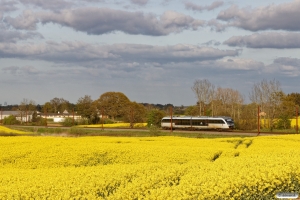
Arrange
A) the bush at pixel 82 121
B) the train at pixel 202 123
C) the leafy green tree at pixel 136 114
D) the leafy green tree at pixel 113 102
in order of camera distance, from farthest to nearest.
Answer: the leafy green tree at pixel 113 102 < the bush at pixel 82 121 < the leafy green tree at pixel 136 114 < the train at pixel 202 123

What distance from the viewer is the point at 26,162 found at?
1523cm

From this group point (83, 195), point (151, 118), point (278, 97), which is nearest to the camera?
point (83, 195)

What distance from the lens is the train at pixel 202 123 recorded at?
43.7 m

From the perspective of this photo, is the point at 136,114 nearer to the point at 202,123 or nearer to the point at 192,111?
the point at 192,111

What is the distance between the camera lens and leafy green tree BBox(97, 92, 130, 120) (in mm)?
68500

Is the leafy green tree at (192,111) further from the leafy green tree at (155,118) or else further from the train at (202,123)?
the train at (202,123)

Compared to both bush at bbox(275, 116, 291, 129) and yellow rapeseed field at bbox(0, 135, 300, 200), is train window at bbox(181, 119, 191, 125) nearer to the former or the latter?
bush at bbox(275, 116, 291, 129)

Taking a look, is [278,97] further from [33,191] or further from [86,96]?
[33,191]

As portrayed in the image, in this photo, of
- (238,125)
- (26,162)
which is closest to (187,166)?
(26,162)

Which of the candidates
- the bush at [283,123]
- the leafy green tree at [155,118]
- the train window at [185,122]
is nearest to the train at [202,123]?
the train window at [185,122]

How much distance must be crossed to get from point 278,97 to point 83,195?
5128 centimetres

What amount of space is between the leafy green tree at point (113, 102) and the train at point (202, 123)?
22052mm

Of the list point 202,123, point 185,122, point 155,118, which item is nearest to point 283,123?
point 202,123

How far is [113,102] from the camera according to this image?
69000 mm
